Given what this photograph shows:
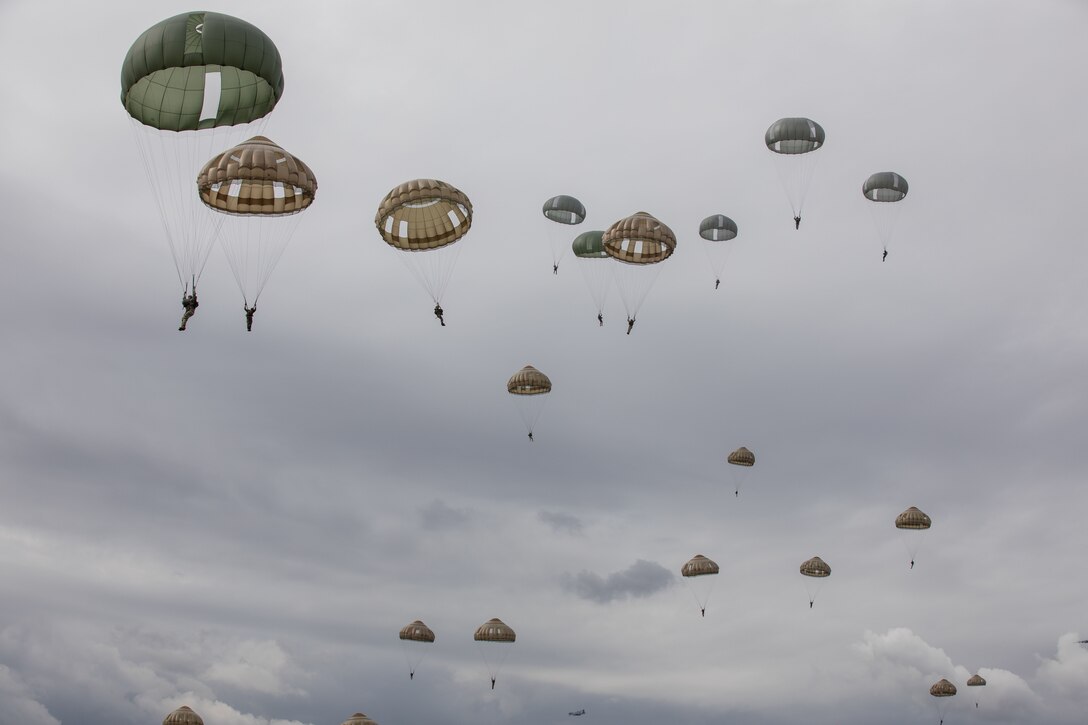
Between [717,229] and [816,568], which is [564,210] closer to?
[717,229]

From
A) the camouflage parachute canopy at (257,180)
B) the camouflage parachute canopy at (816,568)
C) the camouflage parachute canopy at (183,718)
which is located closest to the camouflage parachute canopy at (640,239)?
the camouflage parachute canopy at (257,180)

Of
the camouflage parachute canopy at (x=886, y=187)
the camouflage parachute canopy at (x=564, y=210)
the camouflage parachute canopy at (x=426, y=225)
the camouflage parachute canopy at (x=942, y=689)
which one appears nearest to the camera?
the camouflage parachute canopy at (x=426, y=225)

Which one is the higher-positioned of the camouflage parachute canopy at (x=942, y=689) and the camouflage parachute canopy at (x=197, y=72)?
the camouflage parachute canopy at (x=197, y=72)

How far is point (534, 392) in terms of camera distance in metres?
61.8

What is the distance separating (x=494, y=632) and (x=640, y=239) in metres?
33.3

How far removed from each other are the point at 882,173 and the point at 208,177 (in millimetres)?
41013

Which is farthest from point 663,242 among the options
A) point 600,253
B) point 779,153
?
point 600,253

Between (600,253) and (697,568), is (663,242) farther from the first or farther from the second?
(697,568)

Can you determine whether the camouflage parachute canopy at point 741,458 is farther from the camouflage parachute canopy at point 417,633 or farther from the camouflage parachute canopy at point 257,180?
the camouflage parachute canopy at point 257,180

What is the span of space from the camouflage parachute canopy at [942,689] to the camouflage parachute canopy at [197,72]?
253 feet

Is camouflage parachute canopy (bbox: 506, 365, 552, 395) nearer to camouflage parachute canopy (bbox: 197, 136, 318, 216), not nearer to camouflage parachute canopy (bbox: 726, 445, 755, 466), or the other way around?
camouflage parachute canopy (bbox: 726, 445, 755, 466)

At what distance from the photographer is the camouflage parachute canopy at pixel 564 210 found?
6419 centimetres


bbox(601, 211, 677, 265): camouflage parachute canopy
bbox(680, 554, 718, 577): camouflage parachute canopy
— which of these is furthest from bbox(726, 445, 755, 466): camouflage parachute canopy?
bbox(601, 211, 677, 265): camouflage parachute canopy

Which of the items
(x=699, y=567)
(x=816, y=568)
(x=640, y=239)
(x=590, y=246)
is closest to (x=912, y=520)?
(x=816, y=568)
